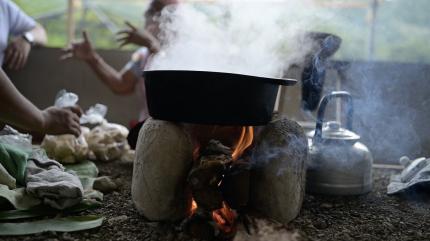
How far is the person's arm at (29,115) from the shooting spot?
82.9 inches

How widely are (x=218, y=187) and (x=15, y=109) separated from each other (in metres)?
1.15

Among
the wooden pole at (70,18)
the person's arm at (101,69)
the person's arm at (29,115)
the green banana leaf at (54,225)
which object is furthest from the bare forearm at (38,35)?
the green banana leaf at (54,225)

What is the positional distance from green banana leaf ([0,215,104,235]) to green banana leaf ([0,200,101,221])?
8 centimetres

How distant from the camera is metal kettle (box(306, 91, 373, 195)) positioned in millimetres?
2662

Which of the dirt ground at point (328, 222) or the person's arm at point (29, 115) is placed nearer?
the dirt ground at point (328, 222)

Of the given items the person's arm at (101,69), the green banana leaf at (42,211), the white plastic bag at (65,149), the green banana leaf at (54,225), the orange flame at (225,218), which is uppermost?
the person's arm at (101,69)

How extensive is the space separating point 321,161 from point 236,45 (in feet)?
3.34

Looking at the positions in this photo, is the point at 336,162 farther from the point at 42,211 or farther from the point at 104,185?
the point at 42,211

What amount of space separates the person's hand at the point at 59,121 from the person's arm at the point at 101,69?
1.90 m

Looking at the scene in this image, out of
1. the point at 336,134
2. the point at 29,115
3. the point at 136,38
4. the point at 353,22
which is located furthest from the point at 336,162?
the point at 353,22

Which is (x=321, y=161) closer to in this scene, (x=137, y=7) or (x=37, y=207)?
(x=37, y=207)

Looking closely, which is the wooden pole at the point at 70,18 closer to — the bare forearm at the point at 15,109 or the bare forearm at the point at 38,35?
the bare forearm at the point at 38,35

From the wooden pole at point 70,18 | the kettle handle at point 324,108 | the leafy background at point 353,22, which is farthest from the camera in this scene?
the wooden pole at point 70,18

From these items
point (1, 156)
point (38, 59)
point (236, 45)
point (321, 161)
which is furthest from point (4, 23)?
point (321, 161)
